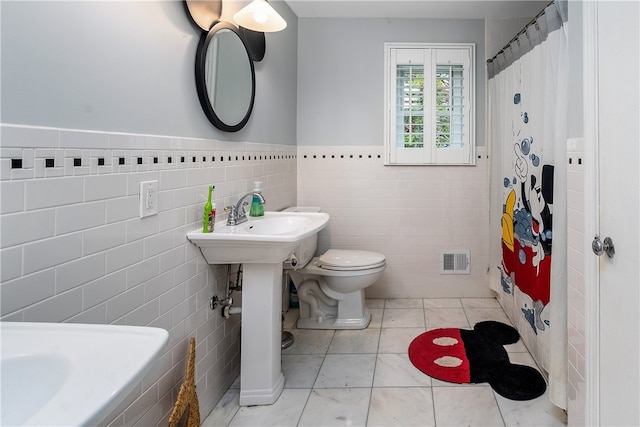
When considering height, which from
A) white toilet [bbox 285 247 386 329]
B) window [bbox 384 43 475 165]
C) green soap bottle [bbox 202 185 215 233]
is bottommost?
white toilet [bbox 285 247 386 329]

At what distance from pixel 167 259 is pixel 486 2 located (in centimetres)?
283

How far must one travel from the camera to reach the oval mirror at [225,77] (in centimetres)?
164

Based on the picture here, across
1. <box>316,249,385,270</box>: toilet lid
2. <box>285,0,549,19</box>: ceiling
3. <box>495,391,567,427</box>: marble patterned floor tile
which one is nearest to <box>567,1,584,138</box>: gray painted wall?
<box>495,391,567,427</box>: marble patterned floor tile

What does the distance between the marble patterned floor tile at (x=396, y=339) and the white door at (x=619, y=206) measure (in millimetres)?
1191

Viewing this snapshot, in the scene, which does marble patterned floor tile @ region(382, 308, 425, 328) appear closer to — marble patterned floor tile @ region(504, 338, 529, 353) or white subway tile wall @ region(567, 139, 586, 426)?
marble patterned floor tile @ region(504, 338, 529, 353)

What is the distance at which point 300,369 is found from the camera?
2.12 m

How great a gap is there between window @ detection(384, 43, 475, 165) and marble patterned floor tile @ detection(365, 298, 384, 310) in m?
1.19

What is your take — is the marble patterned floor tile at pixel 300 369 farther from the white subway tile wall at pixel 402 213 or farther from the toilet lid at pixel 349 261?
the white subway tile wall at pixel 402 213

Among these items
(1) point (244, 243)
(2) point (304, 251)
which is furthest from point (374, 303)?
(1) point (244, 243)

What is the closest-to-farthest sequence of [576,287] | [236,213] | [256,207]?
1. [576,287]
2. [236,213]
3. [256,207]

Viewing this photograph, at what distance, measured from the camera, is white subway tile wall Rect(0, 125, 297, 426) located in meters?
0.88

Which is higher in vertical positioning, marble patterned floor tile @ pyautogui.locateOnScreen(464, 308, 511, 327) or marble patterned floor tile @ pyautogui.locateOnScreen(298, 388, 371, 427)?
marble patterned floor tile @ pyautogui.locateOnScreen(464, 308, 511, 327)

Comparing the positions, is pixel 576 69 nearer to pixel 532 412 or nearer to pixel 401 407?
pixel 532 412

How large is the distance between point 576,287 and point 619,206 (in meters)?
0.42
